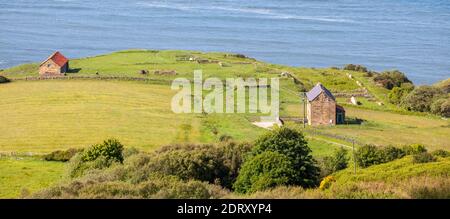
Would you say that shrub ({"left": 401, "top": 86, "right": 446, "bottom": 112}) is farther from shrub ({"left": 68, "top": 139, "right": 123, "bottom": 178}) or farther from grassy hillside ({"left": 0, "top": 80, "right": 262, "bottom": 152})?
shrub ({"left": 68, "top": 139, "right": 123, "bottom": 178})

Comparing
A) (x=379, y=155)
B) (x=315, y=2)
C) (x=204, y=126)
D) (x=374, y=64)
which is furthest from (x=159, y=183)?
(x=315, y=2)

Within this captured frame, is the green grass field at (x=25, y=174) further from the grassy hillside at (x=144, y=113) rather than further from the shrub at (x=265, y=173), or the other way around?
the shrub at (x=265, y=173)

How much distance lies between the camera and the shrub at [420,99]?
60.1 m

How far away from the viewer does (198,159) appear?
3102cm

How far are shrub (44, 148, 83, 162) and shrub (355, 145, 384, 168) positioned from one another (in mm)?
15729

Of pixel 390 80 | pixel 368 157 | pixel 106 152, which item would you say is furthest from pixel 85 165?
pixel 390 80

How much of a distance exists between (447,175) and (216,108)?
2739 cm

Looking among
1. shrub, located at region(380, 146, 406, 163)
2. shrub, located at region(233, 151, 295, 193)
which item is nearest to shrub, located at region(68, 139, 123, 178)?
shrub, located at region(233, 151, 295, 193)

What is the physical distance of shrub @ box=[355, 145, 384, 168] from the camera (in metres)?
36.8

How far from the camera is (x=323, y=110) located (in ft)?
162

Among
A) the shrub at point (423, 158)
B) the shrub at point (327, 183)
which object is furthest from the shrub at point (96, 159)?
the shrub at point (423, 158)

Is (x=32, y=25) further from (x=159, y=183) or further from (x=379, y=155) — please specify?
(x=159, y=183)
